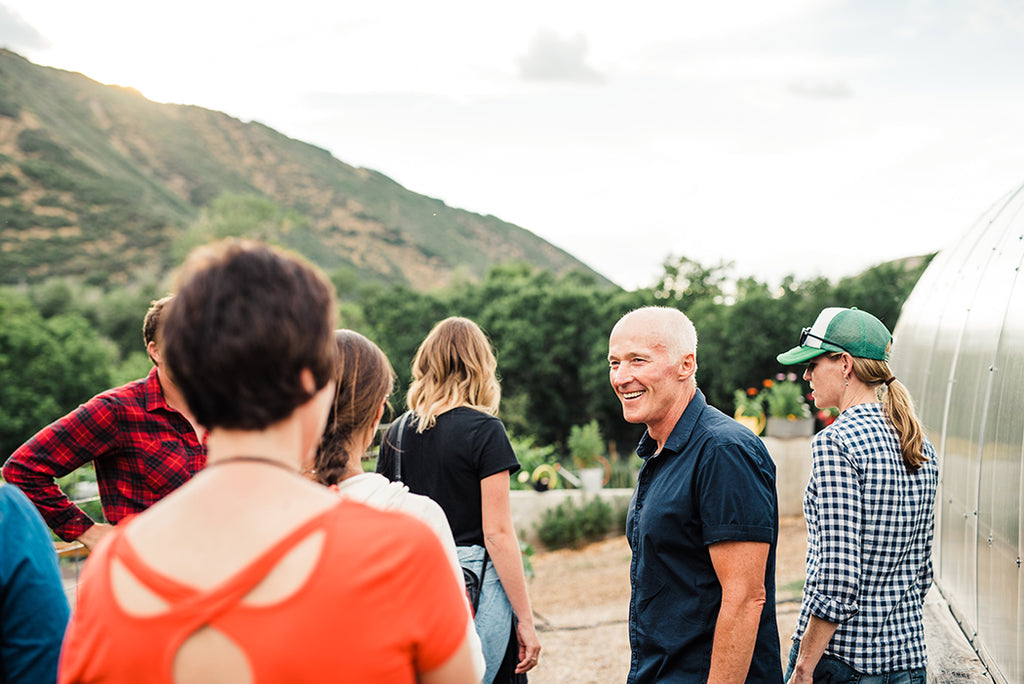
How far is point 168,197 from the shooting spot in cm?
6975

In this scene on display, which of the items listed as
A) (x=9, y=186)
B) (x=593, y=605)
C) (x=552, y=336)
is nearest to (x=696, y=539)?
(x=593, y=605)

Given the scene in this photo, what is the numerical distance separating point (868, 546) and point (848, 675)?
424mm

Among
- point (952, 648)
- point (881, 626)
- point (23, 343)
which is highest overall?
point (881, 626)

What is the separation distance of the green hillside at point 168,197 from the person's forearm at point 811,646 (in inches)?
1756

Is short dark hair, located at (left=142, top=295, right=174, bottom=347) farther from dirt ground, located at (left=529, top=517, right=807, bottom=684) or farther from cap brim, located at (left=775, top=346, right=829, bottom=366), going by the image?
dirt ground, located at (left=529, top=517, right=807, bottom=684)

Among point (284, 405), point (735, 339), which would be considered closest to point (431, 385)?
point (284, 405)

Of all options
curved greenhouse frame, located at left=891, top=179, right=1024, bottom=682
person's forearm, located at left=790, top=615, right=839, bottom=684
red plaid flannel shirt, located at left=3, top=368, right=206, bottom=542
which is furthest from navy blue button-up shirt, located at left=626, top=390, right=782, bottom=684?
red plaid flannel shirt, located at left=3, top=368, right=206, bottom=542

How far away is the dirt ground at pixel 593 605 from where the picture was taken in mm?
6398

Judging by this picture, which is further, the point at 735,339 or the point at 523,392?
the point at 523,392

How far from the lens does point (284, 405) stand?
1068 mm

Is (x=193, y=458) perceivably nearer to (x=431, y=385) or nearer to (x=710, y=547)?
(x=431, y=385)

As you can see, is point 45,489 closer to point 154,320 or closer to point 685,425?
point 154,320

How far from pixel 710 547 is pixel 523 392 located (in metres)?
18.3

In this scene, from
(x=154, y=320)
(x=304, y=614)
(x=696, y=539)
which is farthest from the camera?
A: (x=154, y=320)
